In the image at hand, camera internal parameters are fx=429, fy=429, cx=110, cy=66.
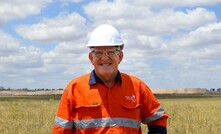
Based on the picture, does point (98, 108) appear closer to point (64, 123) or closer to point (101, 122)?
point (101, 122)

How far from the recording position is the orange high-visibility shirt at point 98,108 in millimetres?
3342

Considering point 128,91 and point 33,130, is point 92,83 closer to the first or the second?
point 128,91

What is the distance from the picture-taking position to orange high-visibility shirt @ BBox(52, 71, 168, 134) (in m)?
3.34

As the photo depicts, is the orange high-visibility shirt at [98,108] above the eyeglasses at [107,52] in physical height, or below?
below

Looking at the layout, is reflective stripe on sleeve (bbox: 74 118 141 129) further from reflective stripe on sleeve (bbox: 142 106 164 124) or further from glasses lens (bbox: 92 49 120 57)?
glasses lens (bbox: 92 49 120 57)

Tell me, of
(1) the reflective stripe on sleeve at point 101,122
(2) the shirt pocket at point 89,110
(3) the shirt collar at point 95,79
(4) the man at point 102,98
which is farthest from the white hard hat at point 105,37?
(1) the reflective stripe on sleeve at point 101,122

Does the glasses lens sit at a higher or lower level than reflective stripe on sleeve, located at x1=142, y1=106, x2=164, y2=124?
higher

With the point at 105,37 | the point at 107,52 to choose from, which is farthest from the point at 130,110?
the point at 105,37

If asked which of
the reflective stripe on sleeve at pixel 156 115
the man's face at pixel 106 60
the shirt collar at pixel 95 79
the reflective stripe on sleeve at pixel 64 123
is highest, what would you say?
the man's face at pixel 106 60

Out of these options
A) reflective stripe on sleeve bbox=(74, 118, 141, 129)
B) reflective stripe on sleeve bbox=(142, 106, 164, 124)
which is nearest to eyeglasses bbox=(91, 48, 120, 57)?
reflective stripe on sleeve bbox=(74, 118, 141, 129)

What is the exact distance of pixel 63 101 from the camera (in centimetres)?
338

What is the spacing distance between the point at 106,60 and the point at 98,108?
1.24 ft

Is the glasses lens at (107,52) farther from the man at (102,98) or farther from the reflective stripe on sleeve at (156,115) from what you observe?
the reflective stripe on sleeve at (156,115)

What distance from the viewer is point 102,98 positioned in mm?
3371
